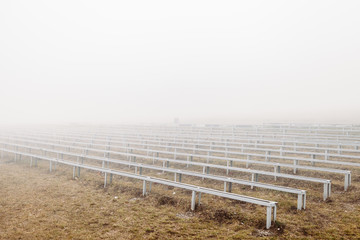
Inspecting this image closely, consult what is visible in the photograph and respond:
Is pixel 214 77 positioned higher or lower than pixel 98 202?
higher

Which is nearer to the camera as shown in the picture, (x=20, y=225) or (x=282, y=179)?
(x=20, y=225)

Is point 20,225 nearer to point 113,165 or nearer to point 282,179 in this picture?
point 113,165

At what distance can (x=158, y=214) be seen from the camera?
208 inches

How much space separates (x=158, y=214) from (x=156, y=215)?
2.8 inches

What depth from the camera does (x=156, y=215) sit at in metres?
5.23

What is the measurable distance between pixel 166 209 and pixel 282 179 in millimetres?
4149

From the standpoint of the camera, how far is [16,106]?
8512cm

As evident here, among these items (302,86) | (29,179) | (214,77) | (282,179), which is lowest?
(29,179)

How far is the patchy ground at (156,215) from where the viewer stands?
4.33 m

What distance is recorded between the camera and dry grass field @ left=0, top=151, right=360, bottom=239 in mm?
4340

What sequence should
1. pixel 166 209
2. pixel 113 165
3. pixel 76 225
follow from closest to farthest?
1. pixel 76 225
2. pixel 166 209
3. pixel 113 165

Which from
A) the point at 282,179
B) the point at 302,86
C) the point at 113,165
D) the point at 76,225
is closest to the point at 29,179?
the point at 113,165

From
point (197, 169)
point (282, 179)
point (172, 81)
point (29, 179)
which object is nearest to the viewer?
point (282, 179)

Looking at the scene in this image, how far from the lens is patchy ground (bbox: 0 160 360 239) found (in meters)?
4.33
